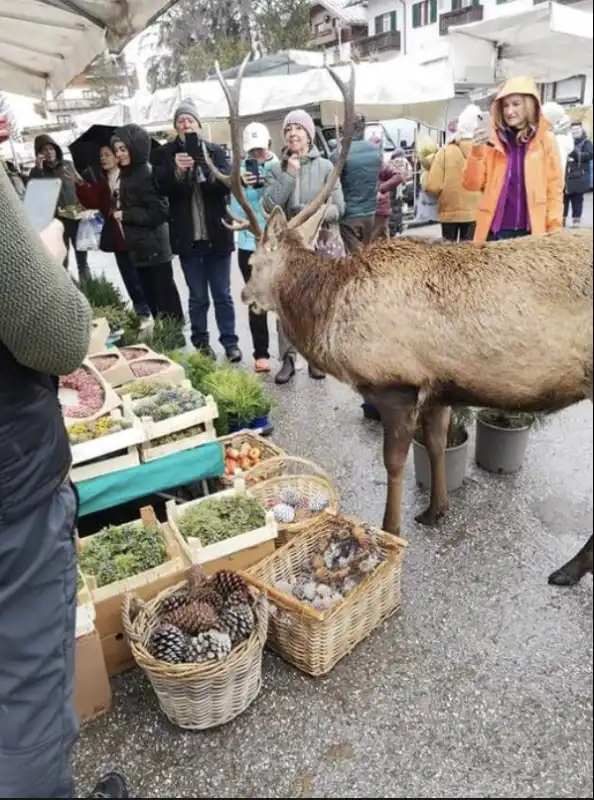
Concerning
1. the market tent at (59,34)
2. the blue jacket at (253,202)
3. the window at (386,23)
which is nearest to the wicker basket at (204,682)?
the window at (386,23)

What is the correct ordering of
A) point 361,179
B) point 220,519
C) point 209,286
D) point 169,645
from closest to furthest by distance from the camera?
point 169,645 < point 220,519 < point 361,179 < point 209,286

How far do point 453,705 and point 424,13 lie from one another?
130 cm

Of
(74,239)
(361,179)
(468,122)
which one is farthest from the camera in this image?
(74,239)

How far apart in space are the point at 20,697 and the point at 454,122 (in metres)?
1.87

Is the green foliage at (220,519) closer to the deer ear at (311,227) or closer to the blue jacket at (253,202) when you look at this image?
the deer ear at (311,227)

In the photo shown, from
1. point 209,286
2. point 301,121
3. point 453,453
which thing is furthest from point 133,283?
point 453,453

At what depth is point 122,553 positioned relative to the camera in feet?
9.08

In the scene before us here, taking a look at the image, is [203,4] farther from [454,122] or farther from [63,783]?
[63,783]

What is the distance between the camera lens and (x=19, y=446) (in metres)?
1.45

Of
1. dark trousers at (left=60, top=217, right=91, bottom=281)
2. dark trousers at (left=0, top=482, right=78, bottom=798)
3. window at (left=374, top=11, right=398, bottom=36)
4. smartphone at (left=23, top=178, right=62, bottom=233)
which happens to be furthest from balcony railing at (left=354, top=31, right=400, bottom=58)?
dark trousers at (left=60, top=217, right=91, bottom=281)

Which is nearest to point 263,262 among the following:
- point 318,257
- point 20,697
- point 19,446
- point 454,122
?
point 318,257

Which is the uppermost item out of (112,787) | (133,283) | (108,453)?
(133,283)

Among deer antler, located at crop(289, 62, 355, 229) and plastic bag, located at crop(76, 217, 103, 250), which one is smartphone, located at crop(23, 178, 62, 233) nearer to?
deer antler, located at crop(289, 62, 355, 229)

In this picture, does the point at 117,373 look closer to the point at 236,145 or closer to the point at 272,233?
the point at 272,233
